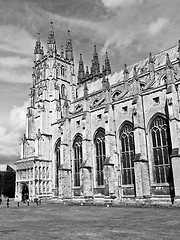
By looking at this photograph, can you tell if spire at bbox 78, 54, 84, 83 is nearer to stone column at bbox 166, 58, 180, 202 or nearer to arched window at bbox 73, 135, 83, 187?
arched window at bbox 73, 135, 83, 187

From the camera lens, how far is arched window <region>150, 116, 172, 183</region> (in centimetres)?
2762

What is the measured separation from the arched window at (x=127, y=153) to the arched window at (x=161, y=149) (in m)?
3.16

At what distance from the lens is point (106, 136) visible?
32.2 metres

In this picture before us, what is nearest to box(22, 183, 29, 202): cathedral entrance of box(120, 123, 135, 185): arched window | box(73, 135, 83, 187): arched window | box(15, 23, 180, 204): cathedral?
box(15, 23, 180, 204): cathedral

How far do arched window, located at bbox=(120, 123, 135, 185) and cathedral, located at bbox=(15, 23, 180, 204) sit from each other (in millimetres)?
122

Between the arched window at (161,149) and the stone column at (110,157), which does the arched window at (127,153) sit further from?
the arched window at (161,149)

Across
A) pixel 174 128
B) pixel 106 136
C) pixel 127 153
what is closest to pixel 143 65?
pixel 106 136

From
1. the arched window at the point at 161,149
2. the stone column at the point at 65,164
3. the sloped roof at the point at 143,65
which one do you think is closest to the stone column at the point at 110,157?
the arched window at the point at 161,149

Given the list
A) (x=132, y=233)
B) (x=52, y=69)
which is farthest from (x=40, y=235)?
(x=52, y=69)

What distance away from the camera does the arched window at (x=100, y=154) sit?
3422cm

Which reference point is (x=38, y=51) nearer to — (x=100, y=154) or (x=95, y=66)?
(x=95, y=66)

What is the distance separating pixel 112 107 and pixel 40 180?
18214 millimetres

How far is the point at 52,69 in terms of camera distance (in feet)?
167

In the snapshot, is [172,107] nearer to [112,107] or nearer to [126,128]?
[126,128]
